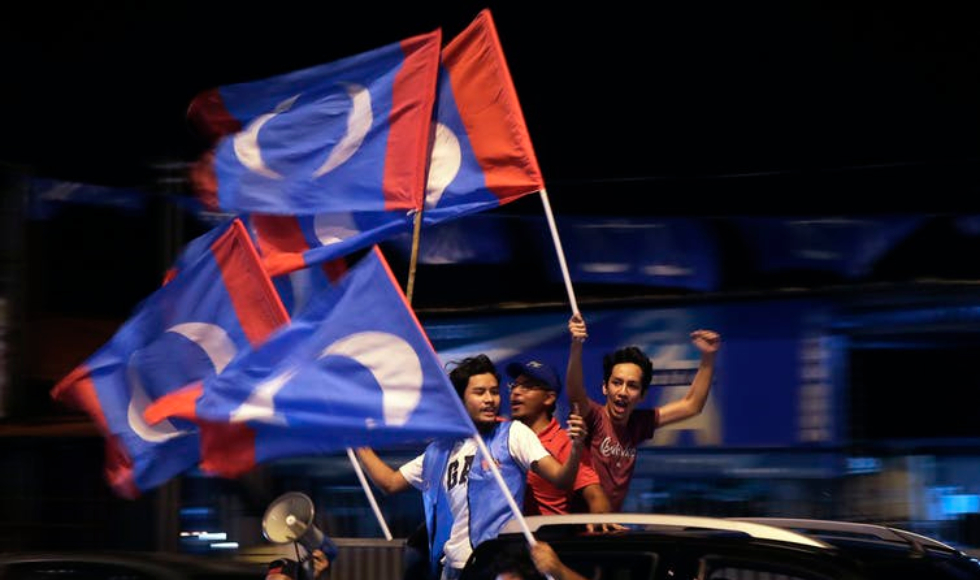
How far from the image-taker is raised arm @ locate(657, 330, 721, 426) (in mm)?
8055

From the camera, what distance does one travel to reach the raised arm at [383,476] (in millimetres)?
8031

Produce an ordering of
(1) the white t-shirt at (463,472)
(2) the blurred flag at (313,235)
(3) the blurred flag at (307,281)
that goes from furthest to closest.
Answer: (3) the blurred flag at (307,281), (2) the blurred flag at (313,235), (1) the white t-shirt at (463,472)

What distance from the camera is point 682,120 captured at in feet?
43.4

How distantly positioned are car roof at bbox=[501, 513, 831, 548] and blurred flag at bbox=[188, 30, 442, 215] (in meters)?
2.10

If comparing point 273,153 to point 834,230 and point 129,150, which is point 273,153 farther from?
point 129,150

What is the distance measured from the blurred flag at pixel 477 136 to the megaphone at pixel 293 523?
5.24ft

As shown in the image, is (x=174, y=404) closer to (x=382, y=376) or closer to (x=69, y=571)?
(x=69, y=571)

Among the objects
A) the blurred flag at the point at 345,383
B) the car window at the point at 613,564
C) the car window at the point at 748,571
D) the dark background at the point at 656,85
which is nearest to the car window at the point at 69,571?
the blurred flag at the point at 345,383

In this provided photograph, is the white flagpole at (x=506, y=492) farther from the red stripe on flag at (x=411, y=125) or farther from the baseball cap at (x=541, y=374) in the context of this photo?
the red stripe on flag at (x=411, y=125)

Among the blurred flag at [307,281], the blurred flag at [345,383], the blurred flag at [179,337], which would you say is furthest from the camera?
the blurred flag at [307,281]

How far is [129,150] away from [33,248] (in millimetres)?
1230

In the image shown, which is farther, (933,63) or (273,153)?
(933,63)

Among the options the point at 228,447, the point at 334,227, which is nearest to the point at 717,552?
the point at 228,447

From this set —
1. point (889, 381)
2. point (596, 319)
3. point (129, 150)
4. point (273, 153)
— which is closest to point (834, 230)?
point (889, 381)
